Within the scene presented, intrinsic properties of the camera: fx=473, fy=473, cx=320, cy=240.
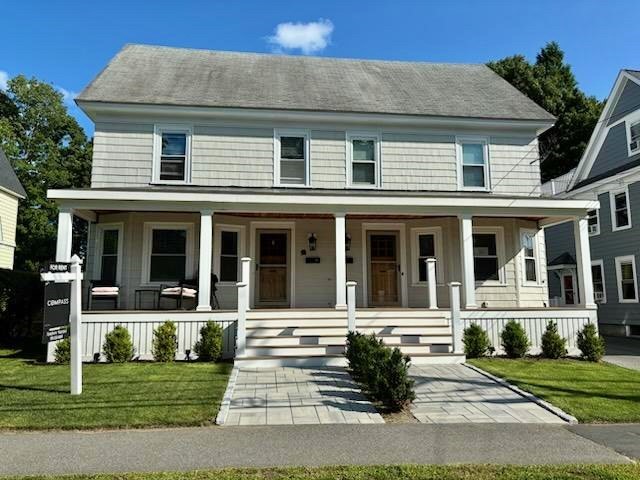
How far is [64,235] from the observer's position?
9719 mm

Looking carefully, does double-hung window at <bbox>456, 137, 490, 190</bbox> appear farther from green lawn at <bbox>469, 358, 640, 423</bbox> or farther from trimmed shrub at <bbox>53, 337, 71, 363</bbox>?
trimmed shrub at <bbox>53, 337, 71, 363</bbox>

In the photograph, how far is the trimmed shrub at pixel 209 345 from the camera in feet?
30.3

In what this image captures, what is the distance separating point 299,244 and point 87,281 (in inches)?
207

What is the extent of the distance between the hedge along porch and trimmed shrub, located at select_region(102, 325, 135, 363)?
1401mm

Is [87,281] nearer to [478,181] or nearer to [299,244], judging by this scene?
[299,244]

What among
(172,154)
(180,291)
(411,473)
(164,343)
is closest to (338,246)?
(180,291)

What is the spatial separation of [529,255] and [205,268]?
855 centimetres

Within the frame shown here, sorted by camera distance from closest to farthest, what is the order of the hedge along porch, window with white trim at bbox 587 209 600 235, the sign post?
the sign post < the hedge along porch < window with white trim at bbox 587 209 600 235

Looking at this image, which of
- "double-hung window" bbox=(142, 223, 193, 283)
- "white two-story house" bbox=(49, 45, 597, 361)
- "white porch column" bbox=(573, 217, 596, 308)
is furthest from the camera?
"double-hung window" bbox=(142, 223, 193, 283)

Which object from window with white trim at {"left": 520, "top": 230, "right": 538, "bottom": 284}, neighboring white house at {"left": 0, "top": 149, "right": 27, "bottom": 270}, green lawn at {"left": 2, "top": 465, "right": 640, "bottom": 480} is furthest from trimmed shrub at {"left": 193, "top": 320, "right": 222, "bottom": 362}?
neighboring white house at {"left": 0, "top": 149, "right": 27, "bottom": 270}

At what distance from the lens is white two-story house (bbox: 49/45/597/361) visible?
10.9 metres

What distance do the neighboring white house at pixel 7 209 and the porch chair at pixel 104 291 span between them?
39.0ft

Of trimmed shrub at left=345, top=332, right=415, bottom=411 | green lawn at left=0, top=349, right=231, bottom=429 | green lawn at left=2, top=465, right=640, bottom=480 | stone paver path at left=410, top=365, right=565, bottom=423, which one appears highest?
trimmed shrub at left=345, top=332, right=415, bottom=411

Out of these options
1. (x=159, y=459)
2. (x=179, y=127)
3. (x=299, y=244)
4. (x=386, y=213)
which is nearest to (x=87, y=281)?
(x=179, y=127)
